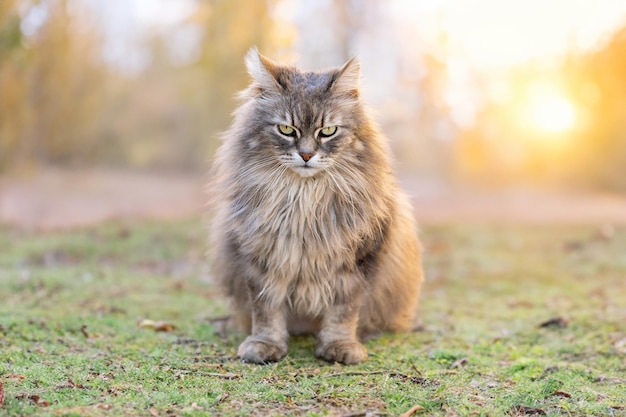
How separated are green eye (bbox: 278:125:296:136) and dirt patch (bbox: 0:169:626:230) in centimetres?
706

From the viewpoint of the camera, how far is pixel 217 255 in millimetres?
4297

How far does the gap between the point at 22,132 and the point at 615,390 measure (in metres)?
13.4

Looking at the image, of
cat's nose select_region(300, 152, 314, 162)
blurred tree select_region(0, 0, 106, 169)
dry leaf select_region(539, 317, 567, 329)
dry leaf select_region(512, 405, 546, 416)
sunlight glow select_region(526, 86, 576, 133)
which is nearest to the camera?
dry leaf select_region(512, 405, 546, 416)

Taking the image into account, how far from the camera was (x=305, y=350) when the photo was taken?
13.1 feet

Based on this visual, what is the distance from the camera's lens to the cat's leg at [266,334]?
3695 millimetres

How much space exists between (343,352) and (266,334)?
0.48 meters

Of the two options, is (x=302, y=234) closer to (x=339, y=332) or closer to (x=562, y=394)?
(x=339, y=332)

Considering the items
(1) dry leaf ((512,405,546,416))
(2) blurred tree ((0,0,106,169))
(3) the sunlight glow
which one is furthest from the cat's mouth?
(3) the sunlight glow

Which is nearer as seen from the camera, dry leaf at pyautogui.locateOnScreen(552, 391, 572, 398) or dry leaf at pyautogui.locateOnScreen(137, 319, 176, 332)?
dry leaf at pyautogui.locateOnScreen(552, 391, 572, 398)

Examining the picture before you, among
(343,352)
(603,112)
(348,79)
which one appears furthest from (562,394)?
(603,112)

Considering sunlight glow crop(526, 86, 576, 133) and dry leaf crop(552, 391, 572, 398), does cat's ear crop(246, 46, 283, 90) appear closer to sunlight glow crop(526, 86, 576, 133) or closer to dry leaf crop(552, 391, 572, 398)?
dry leaf crop(552, 391, 572, 398)

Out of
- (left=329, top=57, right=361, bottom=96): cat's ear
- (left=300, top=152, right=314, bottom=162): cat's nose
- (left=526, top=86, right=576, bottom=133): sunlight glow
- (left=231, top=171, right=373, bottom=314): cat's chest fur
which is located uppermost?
(left=526, top=86, right=576, bottom=133): sunlight glow

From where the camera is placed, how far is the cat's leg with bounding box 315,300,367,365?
377 cm

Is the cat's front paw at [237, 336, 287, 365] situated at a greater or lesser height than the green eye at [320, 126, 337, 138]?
lesser
